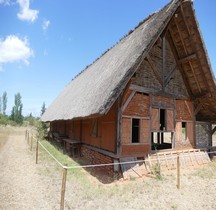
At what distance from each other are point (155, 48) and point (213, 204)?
7.63 metres

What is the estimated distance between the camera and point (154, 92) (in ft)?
33.8

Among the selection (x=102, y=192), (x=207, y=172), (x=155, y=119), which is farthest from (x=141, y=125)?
(x=102, y=192)

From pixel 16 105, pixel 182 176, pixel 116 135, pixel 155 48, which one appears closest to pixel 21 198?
pixel 116 135

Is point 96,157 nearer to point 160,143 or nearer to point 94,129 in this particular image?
point 94,129

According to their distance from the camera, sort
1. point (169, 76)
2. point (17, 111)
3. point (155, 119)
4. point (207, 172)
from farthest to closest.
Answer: point (17, 111), point (169, 76), point (155, 119), point (207, 172)

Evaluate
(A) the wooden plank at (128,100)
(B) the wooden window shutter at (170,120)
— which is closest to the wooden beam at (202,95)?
(B) the wooden window shutter at (170,120)

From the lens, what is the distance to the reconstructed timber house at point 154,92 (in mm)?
8679

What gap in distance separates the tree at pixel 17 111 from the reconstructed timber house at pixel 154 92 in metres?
63.5

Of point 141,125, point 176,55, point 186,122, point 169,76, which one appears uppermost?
point 176,55

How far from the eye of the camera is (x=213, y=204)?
20.2 feet

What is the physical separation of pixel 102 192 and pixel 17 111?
73393 mm

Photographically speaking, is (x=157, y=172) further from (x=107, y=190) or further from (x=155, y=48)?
(x=155, y=48)

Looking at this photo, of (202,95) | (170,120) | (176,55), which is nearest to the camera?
(170,120)

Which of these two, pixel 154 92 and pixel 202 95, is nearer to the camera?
pixel 154 92
